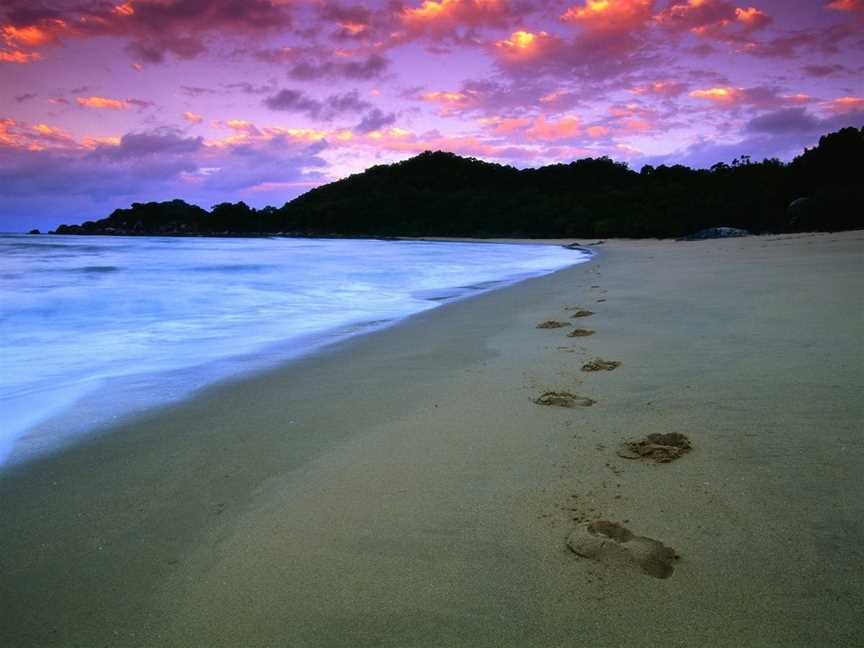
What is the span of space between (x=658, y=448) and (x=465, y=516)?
839 mm

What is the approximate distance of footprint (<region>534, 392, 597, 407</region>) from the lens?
267cm

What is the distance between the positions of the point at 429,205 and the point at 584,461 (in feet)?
271

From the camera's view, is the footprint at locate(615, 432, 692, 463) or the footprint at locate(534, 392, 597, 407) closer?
the footprint at locate(615, 432, 692, 463)

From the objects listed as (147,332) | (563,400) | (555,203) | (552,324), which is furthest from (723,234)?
(555,203)

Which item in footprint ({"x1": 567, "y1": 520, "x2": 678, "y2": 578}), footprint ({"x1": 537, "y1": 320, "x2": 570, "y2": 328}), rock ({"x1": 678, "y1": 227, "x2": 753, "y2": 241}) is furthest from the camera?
rock ({"x1": 678, "y1": 227, "x2": 753, "y2": 241})

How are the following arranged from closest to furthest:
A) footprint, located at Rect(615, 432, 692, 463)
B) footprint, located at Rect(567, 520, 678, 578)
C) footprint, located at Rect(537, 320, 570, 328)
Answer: footprint, located at Rect(567, 520, 678, 578), footprint, located at Rect(615, 432, 692, 463), footprint, located at Rect(537, 320, 570, 328)

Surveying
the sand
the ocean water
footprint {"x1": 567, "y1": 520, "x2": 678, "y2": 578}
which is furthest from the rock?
footprint {"x1": 567, "y1": 520, "x2": 678, "y2": 578}

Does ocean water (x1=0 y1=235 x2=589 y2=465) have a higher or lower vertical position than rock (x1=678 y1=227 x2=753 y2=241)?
lower

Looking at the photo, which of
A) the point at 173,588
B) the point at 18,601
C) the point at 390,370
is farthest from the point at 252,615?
the point at 390,370

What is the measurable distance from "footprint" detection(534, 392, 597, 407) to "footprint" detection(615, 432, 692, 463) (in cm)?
52

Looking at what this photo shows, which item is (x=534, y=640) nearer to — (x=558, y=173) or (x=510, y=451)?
(x=510, y=451)

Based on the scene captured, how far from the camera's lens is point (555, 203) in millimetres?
65000

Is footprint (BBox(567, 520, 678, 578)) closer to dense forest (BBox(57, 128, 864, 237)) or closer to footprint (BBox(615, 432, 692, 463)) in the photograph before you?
footprint (BBox(615, 432, 692, 463))

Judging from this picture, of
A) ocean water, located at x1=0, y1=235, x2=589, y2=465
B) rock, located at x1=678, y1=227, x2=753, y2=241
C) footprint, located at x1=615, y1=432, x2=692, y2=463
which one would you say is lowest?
ocean water, located at x1=0, y1=235, x2=589, y2=465
